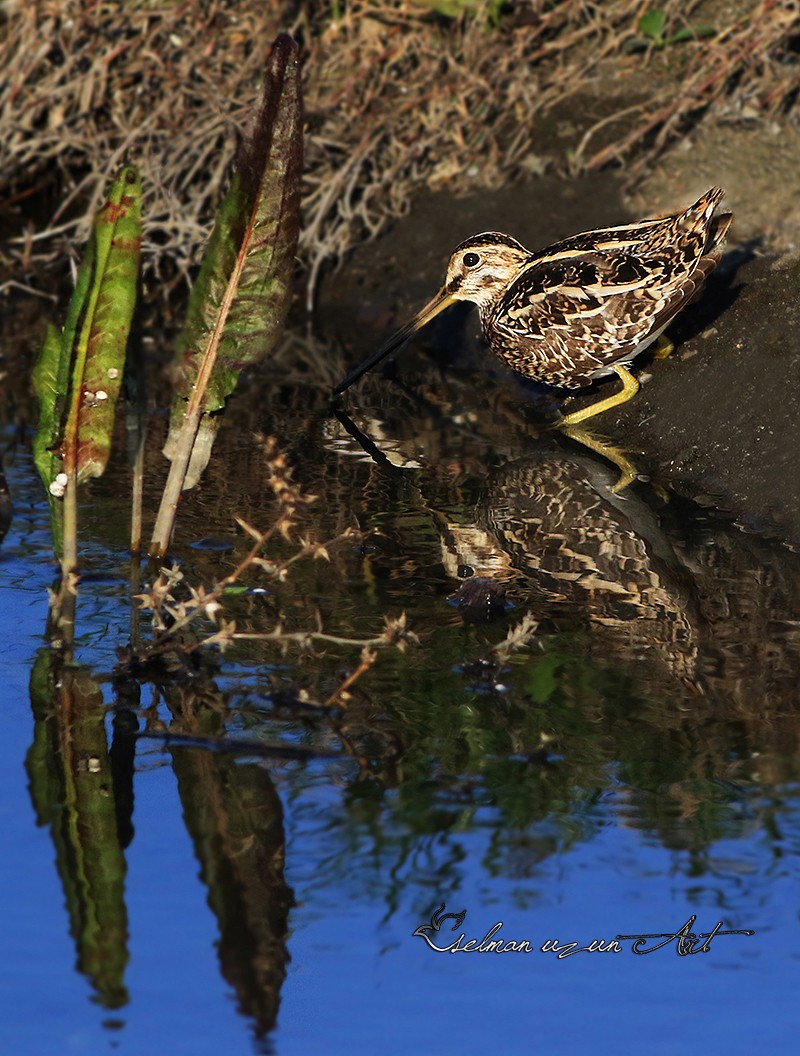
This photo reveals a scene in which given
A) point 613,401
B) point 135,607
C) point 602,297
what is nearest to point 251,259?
point 135,607

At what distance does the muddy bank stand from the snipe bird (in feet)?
1.06

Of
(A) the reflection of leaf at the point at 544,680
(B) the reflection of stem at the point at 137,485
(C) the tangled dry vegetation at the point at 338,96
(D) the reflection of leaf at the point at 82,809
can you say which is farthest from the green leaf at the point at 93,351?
(C) the tangled dry vegetation at the point at 338,96

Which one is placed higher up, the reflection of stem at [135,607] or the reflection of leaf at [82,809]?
the reflection of stem at [135,607]

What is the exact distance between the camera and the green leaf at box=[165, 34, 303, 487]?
4.45 metres

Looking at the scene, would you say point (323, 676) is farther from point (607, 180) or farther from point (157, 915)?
point (607, 180)

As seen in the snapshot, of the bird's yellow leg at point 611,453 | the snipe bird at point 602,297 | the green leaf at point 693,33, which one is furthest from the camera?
the green leaf at point 693,33

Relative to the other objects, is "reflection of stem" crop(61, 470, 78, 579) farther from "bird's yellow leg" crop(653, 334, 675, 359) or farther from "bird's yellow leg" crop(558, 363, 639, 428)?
"bird's yellow leg" crop(653, 334, 675, 359)

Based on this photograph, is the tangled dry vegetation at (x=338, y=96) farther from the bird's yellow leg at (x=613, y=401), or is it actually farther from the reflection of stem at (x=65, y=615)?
the reflection of stem at (x=65, y=615)

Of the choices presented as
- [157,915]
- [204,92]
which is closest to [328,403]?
[204,92]

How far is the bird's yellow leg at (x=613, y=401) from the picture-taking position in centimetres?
695

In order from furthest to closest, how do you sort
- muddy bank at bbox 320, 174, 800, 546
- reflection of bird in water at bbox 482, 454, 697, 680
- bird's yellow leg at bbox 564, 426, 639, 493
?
bird's yellow leg at bbox 564, 426, 639, 493, muddy bank at bbox 320, 174, 800, 546, reflection of bird in water at bbox 482, 454, 697, 680

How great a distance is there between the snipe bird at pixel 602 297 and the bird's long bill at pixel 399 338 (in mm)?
376

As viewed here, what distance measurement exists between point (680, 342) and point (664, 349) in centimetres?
11

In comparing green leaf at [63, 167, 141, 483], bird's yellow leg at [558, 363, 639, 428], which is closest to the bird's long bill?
bird's yellow leg at [558, 363, 639, 428]
